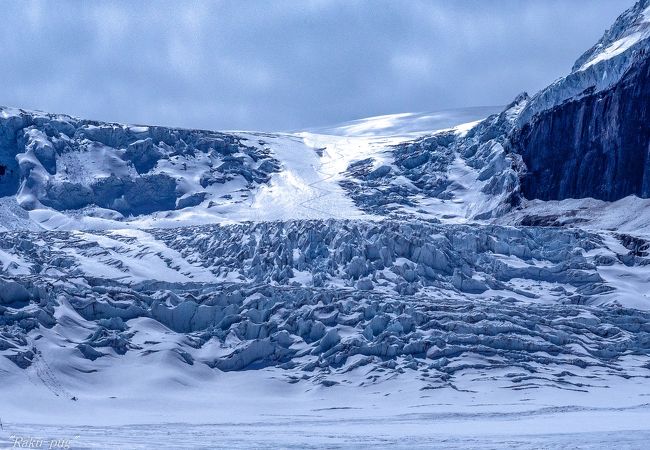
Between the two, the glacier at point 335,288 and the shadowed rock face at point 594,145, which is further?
the shadowed rock face at point 594,145

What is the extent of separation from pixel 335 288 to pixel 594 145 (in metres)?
67.6

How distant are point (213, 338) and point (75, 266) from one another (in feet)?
78.0

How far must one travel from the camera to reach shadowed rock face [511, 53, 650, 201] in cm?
13362

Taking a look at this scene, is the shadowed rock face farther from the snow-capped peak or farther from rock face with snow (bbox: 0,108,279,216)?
rock face with snow (bbox: 0,108,279,216)

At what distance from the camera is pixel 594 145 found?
460 ft

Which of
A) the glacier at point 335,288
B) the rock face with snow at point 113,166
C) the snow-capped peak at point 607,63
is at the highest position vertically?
the snow-capped peak at point 607,63

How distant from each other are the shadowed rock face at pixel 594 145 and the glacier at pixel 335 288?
295mm

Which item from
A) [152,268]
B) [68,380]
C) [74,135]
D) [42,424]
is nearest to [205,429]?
[42,424]

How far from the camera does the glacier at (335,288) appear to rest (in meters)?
60.6

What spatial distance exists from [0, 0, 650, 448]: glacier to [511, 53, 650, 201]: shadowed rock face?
0.29m

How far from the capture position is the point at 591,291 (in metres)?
86.9

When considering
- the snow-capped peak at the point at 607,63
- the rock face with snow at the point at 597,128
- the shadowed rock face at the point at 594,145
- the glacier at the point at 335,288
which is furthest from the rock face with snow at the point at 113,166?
the snow-capped peak at the point at 607,63

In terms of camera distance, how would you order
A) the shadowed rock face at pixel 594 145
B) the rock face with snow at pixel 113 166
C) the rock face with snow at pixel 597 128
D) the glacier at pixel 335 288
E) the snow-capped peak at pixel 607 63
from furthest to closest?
the snow-capped peak at pixel 607 63, the rock face with snow at pixel 113 166, the rock face with snow at pixel 597 128, the shadowed rock face at pixel 594 145, the glacier at pixel 335 288

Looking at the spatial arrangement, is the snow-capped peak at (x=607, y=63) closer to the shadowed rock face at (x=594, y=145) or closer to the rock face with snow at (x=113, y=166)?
the shadowed rock face at (x=594, y=145)
